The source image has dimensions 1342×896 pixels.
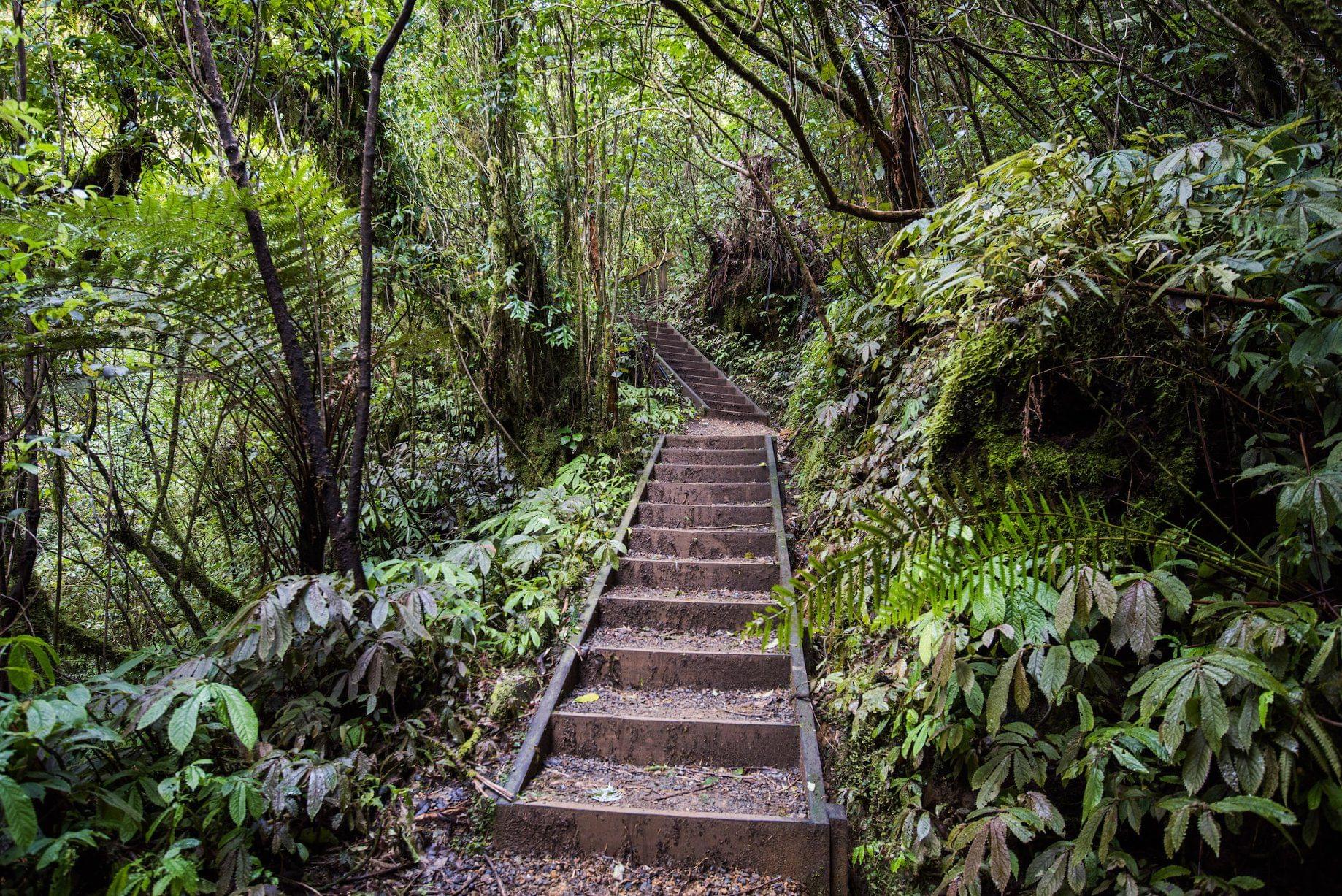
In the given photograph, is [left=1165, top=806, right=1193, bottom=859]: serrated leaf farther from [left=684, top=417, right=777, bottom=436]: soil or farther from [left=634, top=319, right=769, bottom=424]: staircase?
[left=634, top=319, right=769, bottom=424]: staircase

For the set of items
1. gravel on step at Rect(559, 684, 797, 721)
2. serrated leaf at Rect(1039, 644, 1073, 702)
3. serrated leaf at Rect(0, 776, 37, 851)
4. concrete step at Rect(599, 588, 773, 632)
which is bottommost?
gravel on step at Rect(559, 684, 797, 721)

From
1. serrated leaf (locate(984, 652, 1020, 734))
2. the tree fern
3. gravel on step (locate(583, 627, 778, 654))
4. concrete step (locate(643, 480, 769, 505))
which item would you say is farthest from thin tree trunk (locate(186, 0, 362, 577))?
concrete step (locate(643, 480, 769, 505))

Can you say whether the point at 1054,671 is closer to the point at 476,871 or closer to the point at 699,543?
the point at 476,871

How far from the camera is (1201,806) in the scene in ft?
5.14

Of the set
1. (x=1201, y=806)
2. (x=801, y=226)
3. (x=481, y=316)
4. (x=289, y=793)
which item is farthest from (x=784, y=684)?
(x=801, y=226)

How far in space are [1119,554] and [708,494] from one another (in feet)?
12.6

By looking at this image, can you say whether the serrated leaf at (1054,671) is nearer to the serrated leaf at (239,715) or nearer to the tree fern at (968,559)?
the tree fern at (968,559)

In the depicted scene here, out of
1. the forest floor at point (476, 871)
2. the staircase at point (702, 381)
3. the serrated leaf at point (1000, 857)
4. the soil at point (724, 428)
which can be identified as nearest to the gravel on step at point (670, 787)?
the forest floor at point (476, 871)

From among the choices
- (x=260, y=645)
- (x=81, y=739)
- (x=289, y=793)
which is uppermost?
(x=260, y=645)

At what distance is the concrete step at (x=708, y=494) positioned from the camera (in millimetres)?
5617

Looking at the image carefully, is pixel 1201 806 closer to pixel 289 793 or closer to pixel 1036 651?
pixel 1036 651

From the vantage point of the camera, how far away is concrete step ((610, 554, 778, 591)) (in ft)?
14.4

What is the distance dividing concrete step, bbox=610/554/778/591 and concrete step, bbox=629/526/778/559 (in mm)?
266

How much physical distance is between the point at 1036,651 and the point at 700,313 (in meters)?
11.3
